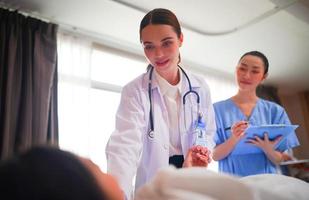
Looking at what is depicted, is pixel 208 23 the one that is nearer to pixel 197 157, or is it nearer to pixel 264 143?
pixel 264 143

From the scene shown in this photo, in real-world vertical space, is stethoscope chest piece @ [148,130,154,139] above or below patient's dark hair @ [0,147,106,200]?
above

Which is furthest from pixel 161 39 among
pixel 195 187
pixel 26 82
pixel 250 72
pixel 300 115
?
pixel 300 115

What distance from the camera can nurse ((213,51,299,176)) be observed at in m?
1.69

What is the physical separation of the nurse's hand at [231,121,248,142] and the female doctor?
0.20 m

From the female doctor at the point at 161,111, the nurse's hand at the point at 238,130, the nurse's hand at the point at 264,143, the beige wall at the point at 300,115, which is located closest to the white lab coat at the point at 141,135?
the female doctor at the point at 161,111

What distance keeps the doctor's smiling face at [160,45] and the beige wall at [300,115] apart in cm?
389

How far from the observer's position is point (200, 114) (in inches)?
55.4

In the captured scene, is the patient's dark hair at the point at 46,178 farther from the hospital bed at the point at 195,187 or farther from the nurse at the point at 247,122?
the nurse at the point at 247,122

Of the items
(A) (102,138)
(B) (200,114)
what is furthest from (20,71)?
(B) (200,114)

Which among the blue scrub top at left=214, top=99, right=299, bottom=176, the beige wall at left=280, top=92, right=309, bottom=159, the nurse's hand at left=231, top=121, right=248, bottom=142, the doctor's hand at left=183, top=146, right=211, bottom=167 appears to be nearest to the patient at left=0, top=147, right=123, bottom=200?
the doctor's hand at left=183, top=146, right=211, bottom=167

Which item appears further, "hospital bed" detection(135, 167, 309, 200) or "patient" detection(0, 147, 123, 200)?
"hospital bed" detection(135, 167, 309, 200)

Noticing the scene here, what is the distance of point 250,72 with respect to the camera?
1.87 m

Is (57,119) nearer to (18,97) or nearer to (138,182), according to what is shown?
(18,97)

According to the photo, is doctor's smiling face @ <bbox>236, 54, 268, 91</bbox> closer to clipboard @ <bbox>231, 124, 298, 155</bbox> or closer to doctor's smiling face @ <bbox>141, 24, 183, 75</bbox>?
clipboard @ <bbox>231, 124, 298, 155</bbox>
